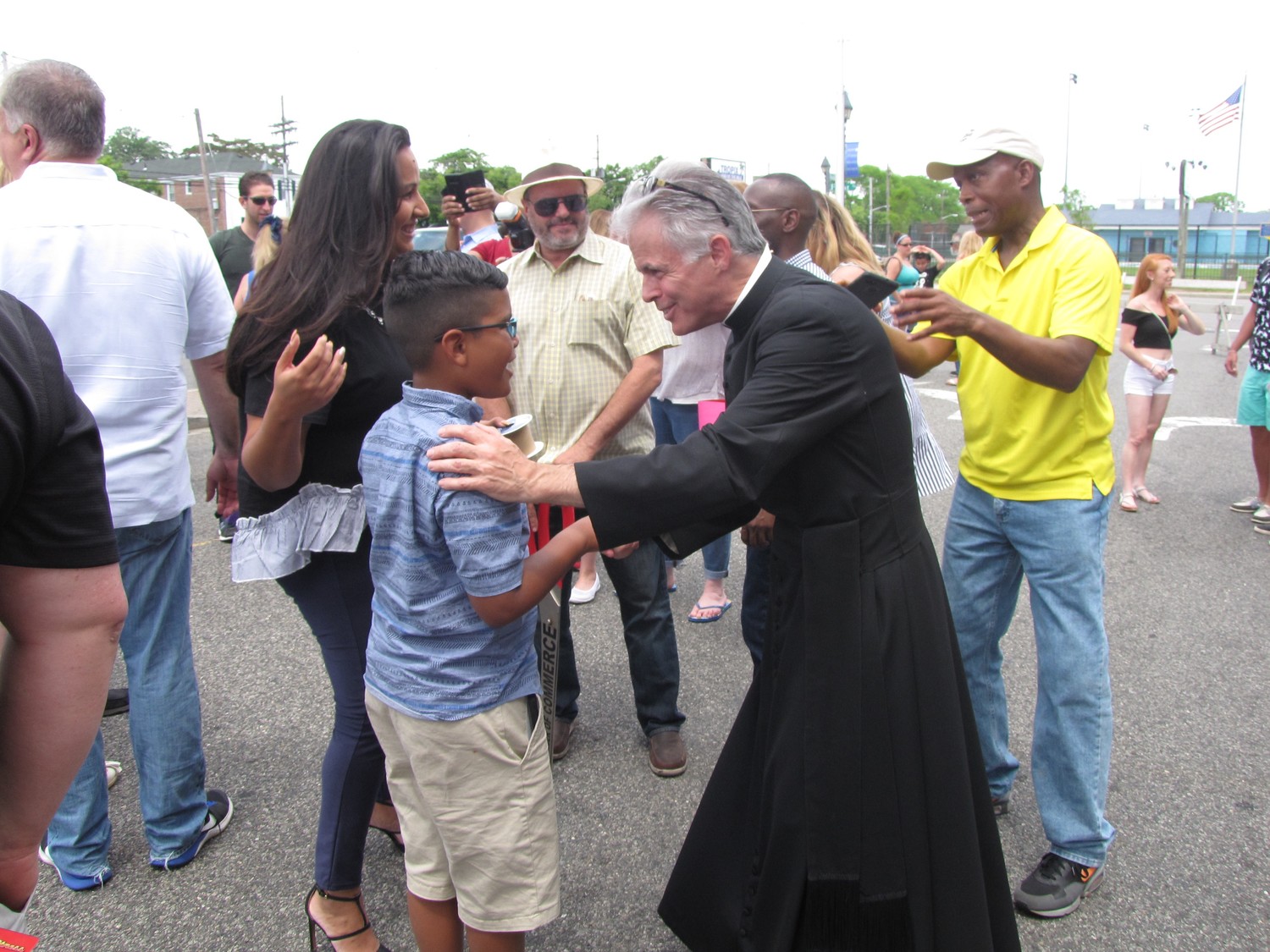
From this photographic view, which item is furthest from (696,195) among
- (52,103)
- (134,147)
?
(134,147)

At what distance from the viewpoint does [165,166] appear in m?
78.4

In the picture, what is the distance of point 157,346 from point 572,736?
2.02m

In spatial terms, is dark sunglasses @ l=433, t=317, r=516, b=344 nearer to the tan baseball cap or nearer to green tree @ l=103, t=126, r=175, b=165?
the tan baseball cap

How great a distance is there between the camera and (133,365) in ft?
8.45

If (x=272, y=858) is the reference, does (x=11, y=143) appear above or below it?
above

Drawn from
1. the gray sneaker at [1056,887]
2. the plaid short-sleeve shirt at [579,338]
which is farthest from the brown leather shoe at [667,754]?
the gray sneaker at [1056,887]

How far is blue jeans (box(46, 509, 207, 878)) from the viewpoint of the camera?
266 cm

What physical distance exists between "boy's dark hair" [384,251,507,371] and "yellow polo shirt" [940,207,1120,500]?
1.49 meters

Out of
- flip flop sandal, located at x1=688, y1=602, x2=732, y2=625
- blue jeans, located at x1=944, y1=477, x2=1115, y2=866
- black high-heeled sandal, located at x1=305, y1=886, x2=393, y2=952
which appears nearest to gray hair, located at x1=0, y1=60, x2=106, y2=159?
black high-heeled sandal, located at x1=305, y1=886, x2=393, y2=952

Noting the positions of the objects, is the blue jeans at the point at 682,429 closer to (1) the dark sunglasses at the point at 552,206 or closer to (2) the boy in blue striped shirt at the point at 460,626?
(1) the dark sunglasses at the point at 552,206

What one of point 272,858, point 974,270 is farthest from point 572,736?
point 974,270

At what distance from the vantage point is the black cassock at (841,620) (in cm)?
183

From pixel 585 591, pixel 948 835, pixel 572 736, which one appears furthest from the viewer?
pixel 585 591

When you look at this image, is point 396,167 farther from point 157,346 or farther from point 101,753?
point 101,753
